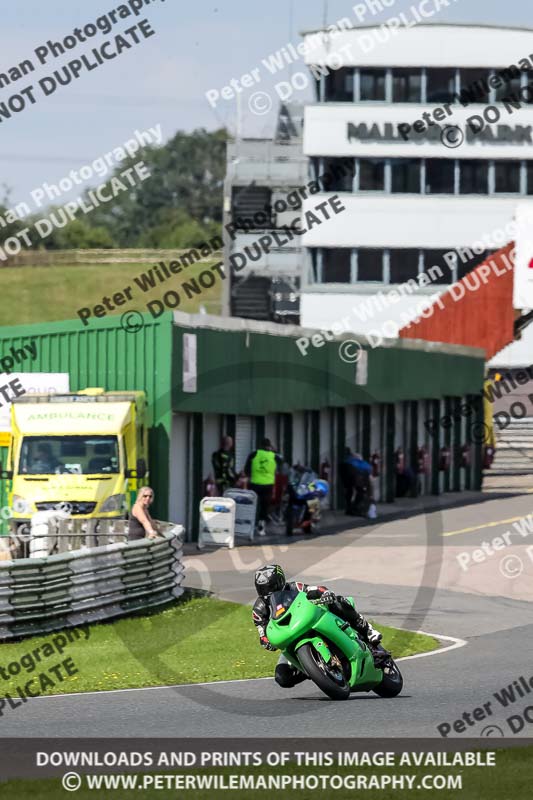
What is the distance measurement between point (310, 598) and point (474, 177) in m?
58.9

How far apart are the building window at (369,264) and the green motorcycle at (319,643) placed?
56911 mm

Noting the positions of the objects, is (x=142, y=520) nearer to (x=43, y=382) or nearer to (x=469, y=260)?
(x=43, y=382)

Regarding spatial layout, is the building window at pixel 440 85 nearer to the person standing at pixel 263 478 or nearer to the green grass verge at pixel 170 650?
the person standing at pixel 263 478

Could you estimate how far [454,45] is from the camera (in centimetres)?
6775

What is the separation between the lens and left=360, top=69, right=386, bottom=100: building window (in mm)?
68812

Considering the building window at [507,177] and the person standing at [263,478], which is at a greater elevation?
the building window at [507,177]

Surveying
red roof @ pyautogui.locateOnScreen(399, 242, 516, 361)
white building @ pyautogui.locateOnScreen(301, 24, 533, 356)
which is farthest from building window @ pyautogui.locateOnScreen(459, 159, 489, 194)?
red roof @ pyautogui.locateOnScreen(399, 242, 516, 361)

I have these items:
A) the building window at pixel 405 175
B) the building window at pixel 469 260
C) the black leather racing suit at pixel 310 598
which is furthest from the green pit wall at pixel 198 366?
the building window at pixel 405 175

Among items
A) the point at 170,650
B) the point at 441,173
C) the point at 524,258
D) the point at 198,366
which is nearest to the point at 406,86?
the point at 441,173

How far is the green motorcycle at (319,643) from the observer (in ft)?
41.2

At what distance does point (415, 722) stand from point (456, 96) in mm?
59313

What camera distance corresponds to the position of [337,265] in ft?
228

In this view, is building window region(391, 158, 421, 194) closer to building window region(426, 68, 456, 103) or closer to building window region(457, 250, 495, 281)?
building window region(426, 68, 456, 103)

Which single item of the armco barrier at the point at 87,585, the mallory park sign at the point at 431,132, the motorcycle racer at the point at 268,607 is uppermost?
the mallory park sign at the point at 431,132
